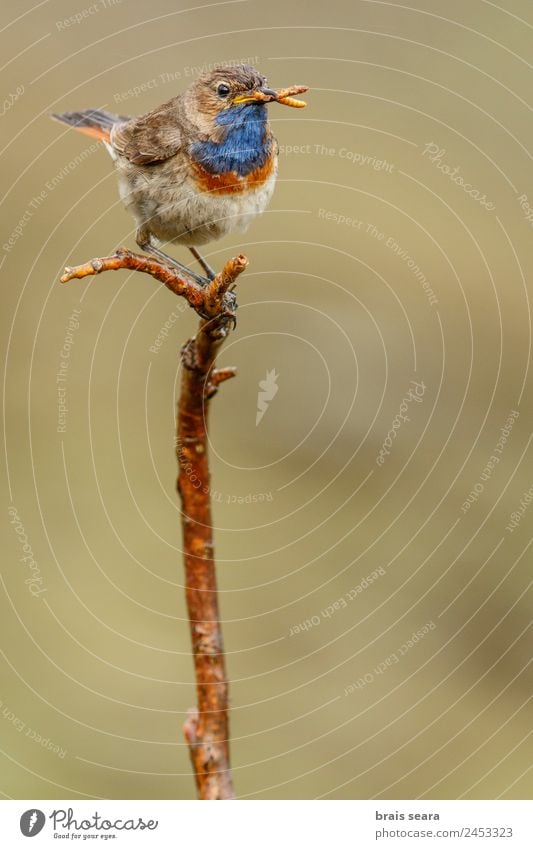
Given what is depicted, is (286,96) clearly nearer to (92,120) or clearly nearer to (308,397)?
(92,120)

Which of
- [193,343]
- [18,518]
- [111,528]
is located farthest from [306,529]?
[193,343]

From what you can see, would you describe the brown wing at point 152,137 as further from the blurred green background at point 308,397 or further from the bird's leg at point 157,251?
the blurred green background at point 308,397

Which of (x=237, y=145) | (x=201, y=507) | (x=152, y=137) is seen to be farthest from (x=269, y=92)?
(x=201, y=507)

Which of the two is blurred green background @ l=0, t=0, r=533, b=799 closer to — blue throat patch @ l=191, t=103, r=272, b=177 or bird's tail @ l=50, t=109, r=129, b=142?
bird's tail @ l=50, t=109, r=129, b=142

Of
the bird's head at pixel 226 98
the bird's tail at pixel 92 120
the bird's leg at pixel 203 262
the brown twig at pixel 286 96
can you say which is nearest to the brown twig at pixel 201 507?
the brown twig at pixel 286 96

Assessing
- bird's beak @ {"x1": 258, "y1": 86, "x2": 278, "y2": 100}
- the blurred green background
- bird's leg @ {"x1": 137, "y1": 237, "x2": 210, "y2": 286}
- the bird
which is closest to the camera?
bird's beak @ {"x1": 258, "y1": 86, "x2": 278, "y2": 100}

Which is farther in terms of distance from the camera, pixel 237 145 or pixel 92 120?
pixel 92 120

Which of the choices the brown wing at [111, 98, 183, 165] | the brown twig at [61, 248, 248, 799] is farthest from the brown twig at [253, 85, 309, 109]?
the brown twig at [61, 248, 248, 799]
